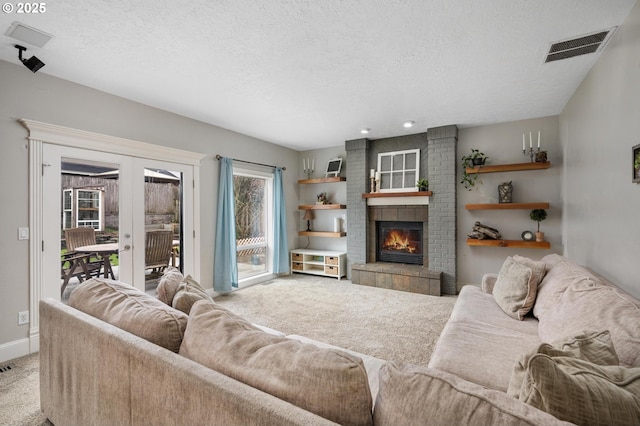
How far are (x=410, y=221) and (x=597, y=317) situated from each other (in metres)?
3.70

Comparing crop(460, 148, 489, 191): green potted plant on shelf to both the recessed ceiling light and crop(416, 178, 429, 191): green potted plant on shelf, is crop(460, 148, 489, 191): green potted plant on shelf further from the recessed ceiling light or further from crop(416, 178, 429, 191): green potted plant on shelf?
the recessed ceiling light

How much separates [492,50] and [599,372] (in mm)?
2470

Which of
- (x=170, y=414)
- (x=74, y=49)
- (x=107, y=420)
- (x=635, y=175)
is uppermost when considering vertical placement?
(x=74, y=49)

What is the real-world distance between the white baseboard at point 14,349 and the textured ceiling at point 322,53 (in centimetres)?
247

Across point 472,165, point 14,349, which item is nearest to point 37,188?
point 14,349

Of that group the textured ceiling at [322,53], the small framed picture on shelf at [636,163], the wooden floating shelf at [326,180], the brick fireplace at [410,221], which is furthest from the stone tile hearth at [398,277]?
the small framed picture on shelf at [636,163]

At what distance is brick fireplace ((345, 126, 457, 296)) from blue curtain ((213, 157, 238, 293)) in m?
2.07

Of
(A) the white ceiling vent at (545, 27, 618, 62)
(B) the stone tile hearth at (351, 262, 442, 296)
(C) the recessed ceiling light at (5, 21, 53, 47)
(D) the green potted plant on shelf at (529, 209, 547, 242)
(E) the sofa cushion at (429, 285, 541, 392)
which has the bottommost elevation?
(B) the stone tile hearth at (351, 262, 442, 296)

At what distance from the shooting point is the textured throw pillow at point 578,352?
0.96 metres

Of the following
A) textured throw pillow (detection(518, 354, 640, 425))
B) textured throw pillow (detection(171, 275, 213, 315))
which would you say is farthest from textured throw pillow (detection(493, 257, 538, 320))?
textured throw pillow (detection(171, 275, 213, 315))

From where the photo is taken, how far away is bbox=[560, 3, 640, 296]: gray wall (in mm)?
1978

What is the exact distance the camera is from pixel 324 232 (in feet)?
19.5

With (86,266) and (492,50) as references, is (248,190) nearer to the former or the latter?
(86,266)

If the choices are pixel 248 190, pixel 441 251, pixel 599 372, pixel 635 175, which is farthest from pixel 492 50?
pixel 248 190
